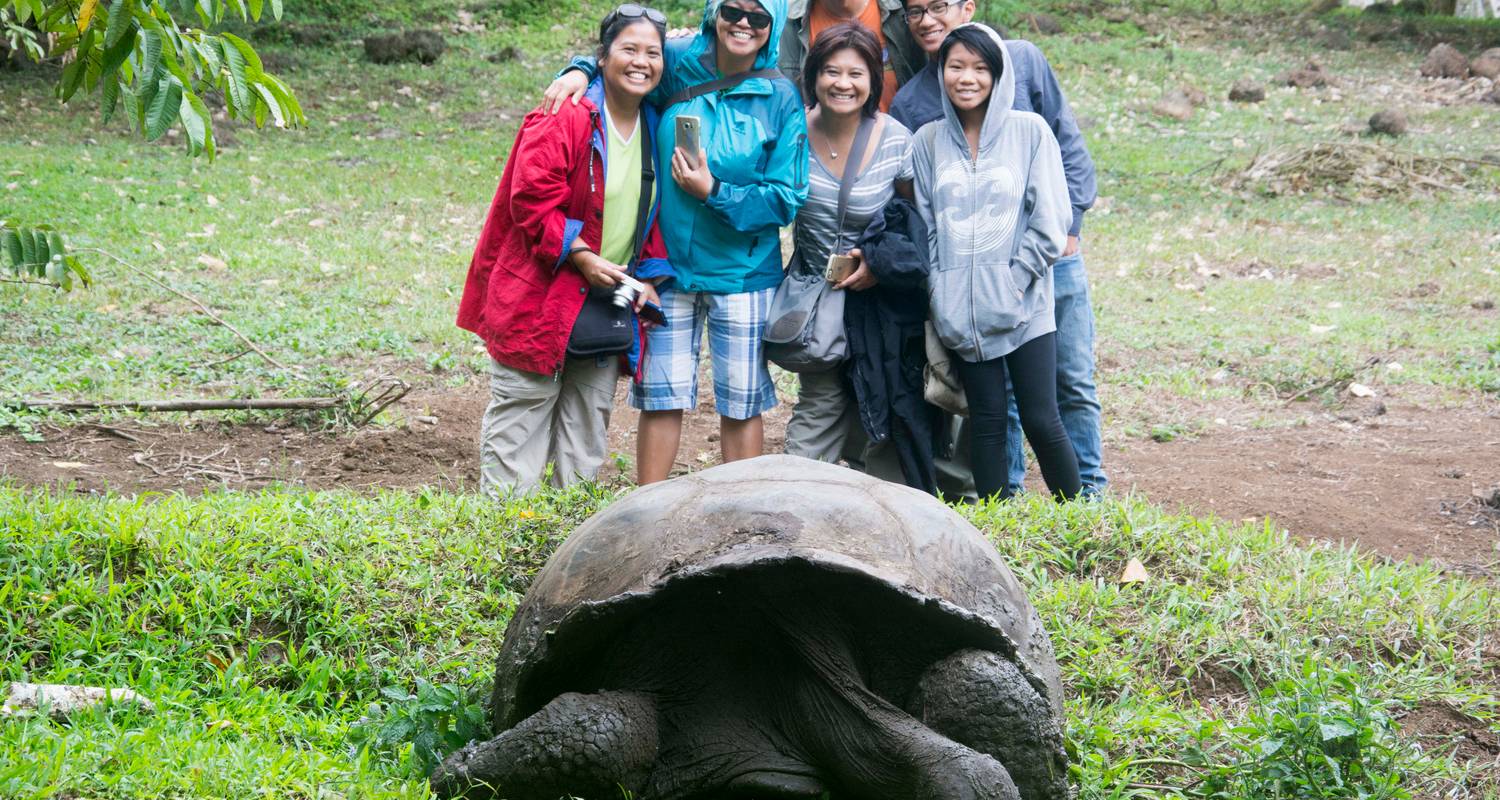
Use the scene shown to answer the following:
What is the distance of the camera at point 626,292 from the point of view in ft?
13.6

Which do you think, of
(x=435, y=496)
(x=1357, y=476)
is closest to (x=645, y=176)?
(x=435, y=496)

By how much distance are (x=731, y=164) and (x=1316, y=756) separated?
2380mm

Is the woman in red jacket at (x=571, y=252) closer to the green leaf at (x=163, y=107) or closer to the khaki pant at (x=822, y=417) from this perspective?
the khaki pant at (x=822, y=417)

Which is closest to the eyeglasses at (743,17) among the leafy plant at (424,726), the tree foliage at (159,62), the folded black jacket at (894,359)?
the folded black jacket at (894,359)

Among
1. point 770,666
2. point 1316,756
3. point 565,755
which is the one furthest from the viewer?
Result: point 1316,756

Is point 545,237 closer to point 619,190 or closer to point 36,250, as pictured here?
point 619,190

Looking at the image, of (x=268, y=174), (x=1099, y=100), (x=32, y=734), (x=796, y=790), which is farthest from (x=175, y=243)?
(x=1099, y=100)

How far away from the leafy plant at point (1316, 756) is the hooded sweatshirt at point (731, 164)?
209 cm

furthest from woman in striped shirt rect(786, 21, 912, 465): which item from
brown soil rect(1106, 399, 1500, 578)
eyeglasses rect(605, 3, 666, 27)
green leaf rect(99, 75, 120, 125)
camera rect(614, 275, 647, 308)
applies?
green leaf rect(99, 75, 120, 125)

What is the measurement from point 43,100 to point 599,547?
41.1ft

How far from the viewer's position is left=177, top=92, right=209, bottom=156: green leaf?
9.15 feet

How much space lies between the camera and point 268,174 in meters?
10.7

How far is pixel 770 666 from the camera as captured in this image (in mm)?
2613

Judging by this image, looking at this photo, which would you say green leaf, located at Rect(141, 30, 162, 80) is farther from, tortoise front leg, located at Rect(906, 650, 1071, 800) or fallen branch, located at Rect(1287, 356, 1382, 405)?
fallen branch, located at Rect(1287, 356, 1382, 405)
